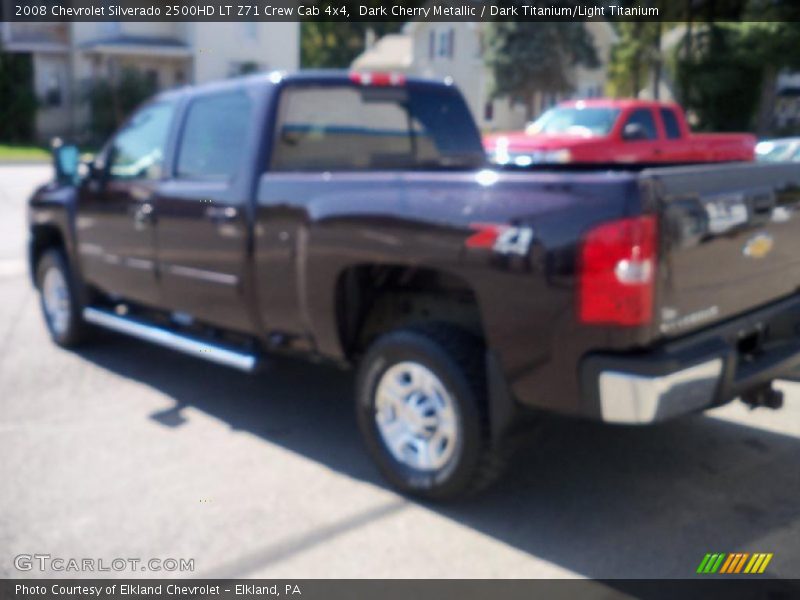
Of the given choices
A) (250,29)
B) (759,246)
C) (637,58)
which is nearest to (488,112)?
(637,58)

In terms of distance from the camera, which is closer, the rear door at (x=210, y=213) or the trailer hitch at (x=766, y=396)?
the trailer hitch at (x=766, y=396)

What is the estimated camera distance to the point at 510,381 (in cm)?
370

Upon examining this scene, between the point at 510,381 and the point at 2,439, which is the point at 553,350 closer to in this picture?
the point at 510,381

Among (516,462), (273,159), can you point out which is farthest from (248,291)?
(516,462)

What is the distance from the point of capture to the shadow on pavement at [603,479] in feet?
12.3

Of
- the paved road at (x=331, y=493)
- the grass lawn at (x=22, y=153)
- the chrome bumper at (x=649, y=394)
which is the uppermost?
the chrome bumper at (x=649, y=394)

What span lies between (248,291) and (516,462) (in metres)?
1.66

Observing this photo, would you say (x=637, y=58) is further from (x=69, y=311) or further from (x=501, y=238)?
(x=501, y=238)

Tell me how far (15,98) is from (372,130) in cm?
3499

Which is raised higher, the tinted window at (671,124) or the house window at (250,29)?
the house window at (250,29)

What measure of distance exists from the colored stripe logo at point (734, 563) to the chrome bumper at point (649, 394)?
2.01 feet

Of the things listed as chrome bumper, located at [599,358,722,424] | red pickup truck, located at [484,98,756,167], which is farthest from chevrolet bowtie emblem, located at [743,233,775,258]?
red pickup truck, located at [484,98,756,167]

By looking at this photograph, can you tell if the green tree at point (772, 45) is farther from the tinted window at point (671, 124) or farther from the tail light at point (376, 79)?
the tail light at point (376, 79)

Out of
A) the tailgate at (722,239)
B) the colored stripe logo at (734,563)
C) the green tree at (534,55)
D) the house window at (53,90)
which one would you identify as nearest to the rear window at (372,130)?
the tailgate at (722,239)
